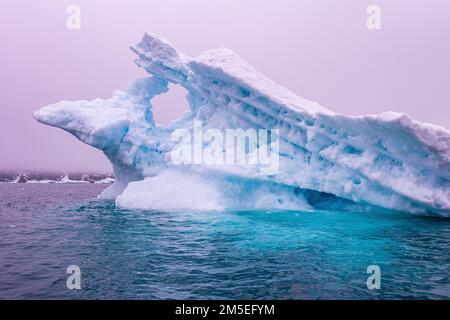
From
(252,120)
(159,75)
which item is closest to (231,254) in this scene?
(252,120)

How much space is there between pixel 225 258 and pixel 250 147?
995 centimetres

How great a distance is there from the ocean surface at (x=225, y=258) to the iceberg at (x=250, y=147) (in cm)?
207

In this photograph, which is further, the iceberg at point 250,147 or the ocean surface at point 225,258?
the iceberg at point 250,147

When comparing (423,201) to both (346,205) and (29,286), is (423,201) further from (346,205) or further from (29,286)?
(29,286)

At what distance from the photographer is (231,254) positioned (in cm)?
857

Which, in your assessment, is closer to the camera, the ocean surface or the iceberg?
the ocean surface

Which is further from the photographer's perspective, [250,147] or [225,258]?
[250,147]

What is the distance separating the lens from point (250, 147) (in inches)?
696

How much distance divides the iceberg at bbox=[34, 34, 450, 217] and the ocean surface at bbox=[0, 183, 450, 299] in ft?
6.80

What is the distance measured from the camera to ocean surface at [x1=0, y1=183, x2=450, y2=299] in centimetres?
604

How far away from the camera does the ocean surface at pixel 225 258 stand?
6.04 metres

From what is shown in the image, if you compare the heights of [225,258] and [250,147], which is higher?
[250,147]

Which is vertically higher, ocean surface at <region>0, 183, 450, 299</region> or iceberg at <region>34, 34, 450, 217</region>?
iceberg at <region>34, 34, 450, 217</region>

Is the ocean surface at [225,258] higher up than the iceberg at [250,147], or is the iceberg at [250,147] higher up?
the iceberg at [250,147]
